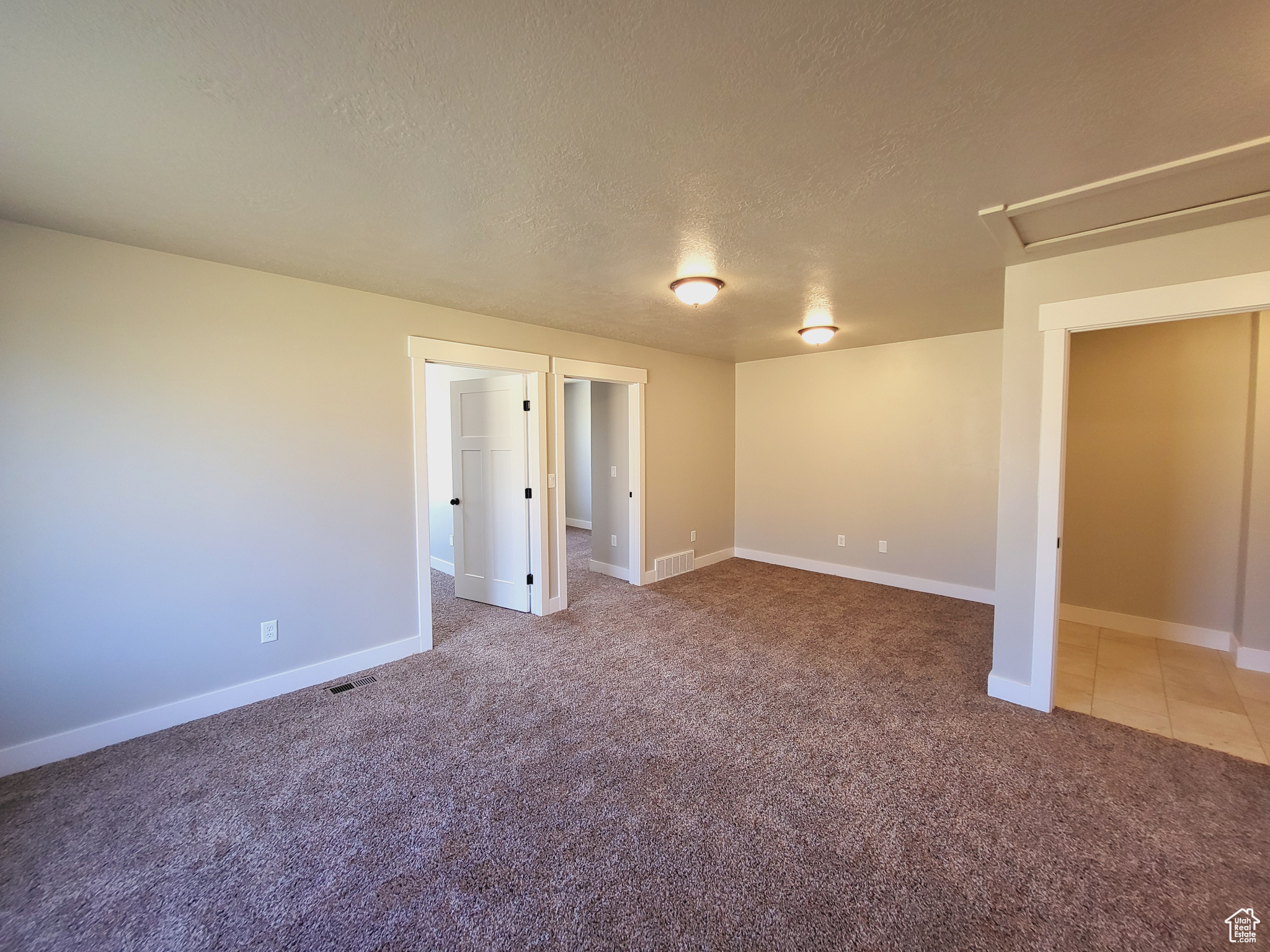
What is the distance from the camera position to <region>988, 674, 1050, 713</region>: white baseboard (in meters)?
2.72

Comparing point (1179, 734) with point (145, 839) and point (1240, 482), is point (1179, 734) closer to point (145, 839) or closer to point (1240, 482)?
point (1240, 482)

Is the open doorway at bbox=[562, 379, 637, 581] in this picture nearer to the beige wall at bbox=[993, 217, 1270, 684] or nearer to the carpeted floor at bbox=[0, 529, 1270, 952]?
the carpeted floor at bbox=[0, 529, 1270, 952]

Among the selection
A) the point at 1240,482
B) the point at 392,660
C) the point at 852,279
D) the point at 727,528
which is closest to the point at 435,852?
the point at 392,660

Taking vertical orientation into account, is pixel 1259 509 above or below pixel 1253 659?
above

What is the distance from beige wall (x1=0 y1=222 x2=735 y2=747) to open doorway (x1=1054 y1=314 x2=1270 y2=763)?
171 inches

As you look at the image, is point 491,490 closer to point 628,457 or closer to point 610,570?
point 628,457

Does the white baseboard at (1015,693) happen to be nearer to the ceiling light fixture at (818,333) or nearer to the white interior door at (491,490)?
the ceiling light fixture at (818,333)

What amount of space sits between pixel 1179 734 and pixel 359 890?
3810 mm

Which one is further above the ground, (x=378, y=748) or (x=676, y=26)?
(x=676, y=26)

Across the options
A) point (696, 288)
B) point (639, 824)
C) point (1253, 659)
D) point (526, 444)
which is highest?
point (696, 288)

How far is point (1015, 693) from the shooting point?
2.80 m

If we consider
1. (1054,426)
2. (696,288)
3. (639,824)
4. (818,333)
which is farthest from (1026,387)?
(639,824)

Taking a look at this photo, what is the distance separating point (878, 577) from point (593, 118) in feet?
16.6

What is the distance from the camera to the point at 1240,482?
331cm
